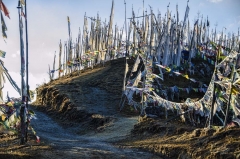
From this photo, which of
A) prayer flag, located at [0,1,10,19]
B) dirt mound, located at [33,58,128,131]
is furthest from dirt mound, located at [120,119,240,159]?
prayer flag, located at [0,1,10,19]

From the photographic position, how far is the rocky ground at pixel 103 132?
9.95 m

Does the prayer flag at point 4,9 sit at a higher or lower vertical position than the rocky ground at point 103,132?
higher

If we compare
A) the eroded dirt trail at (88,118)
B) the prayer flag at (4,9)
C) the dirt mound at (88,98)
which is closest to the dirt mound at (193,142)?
the eroded dirt trail at (88,118)

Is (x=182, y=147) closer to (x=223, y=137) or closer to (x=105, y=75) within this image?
(x=223, y=137)

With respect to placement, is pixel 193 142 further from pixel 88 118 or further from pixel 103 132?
pixel 88 118

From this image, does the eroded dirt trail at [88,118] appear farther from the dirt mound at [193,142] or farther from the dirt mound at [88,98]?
the dirt mound at [193,142]

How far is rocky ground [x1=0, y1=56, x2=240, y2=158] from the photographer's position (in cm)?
995

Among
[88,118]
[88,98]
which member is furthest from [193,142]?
[88,98]

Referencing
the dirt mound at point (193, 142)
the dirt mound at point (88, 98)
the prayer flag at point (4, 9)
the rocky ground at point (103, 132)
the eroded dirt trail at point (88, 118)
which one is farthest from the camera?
the dirt mound at point (88, 98)

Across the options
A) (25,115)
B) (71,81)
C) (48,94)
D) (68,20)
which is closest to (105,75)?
(71,81)

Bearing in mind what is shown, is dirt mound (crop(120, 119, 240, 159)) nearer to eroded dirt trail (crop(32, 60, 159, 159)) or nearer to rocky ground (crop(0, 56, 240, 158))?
rocky ground (crop(0, 56, 240, 158))

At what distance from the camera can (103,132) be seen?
59.2 feet

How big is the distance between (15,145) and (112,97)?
16528mm

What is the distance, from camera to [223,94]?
39.6 ft
